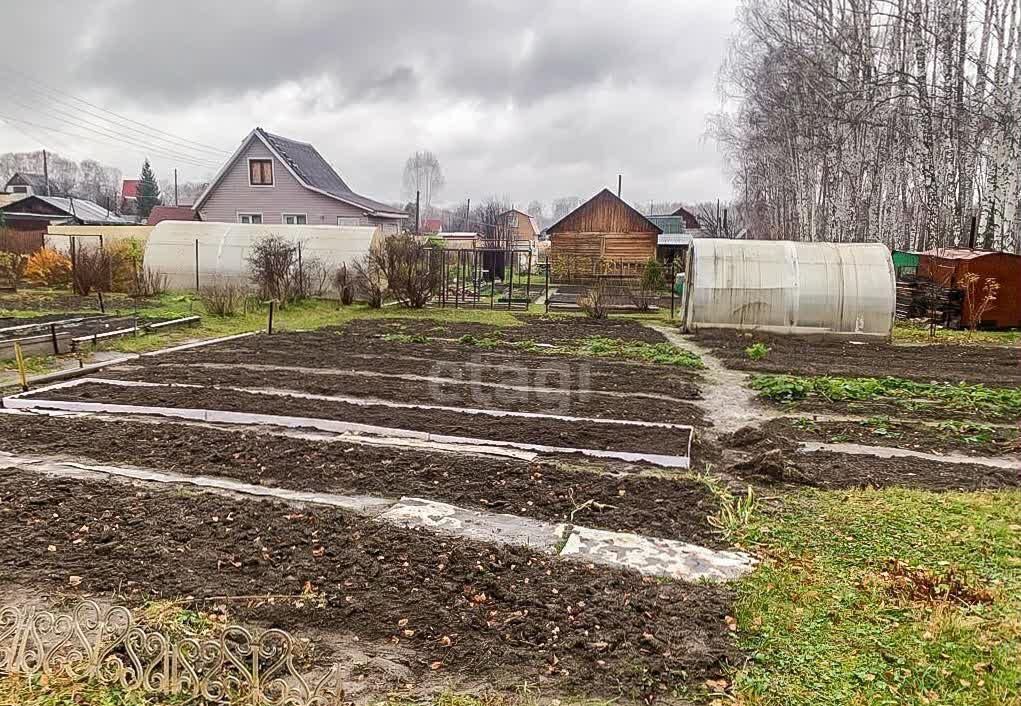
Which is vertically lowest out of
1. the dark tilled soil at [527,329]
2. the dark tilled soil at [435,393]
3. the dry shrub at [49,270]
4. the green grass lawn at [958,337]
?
the dark tilled soil at [435,393]

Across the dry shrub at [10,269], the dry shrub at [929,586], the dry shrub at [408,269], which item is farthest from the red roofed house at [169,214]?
the dry shrub at [929,586]

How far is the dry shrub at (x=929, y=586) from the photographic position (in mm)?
3568

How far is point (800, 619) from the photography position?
3396mm

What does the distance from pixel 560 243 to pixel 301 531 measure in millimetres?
27014

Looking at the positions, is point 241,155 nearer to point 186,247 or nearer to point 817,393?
point 186,247

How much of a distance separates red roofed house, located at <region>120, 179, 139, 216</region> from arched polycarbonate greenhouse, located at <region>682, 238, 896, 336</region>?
61410 mm

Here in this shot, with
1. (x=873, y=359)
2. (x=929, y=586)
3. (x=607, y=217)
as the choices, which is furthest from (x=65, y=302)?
(x=607, y=217)

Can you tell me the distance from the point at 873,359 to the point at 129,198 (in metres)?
81.4

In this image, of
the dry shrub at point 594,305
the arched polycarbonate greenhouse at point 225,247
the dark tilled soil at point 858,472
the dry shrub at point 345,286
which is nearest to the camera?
the dark tilled soil at point 858,472

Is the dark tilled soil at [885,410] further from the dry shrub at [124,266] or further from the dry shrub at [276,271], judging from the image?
the dry shrub at [124,266]

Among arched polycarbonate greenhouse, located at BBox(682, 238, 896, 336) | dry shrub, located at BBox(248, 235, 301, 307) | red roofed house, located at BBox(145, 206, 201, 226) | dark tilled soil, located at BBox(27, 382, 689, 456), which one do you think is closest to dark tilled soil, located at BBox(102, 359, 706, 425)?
dark tilled soil, located at BBox(27, 382, 689, 456)

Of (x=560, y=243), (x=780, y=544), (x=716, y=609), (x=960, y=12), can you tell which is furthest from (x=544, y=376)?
(x=560, y=243)

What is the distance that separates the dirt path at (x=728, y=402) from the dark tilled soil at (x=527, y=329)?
2.77 metres

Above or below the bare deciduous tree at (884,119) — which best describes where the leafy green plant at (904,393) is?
below
